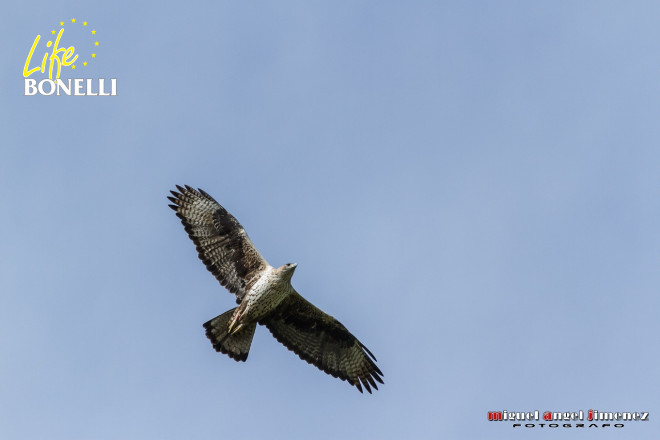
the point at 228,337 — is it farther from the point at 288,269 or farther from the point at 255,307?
the point at 288,269

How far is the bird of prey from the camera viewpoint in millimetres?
17922

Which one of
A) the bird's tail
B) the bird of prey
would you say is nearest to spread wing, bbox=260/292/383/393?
the bird of prey

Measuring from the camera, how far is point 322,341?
18.9 meters

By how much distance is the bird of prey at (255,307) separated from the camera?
17.9 meters

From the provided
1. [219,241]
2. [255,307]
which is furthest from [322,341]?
[219,241]

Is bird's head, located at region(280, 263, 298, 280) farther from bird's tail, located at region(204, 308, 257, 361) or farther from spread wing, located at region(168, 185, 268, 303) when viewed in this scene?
bird's tail, located at region(204, 308, 257, 361)

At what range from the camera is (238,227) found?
18375 mm

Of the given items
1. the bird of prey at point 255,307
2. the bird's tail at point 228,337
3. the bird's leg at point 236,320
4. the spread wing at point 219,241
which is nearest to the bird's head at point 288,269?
the bird of prey at point 255,307

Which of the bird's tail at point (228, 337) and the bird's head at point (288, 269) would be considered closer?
the bird's head at point (288, 269)

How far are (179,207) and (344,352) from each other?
12.0ft

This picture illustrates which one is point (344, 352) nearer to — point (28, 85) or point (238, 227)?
point (238, 227)

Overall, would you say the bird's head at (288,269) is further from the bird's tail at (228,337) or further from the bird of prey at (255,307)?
the bird's tail at (228,337)

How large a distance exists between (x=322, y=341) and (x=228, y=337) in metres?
1.70

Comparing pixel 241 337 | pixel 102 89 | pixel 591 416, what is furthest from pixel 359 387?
pixel 102 89
